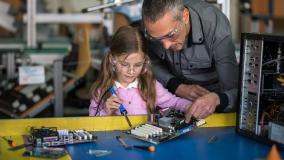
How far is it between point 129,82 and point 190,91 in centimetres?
25

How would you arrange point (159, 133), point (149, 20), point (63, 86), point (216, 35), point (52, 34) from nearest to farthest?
point (159, 133) → point (149, 20) → point (216, 35) → point (63, 86) → point (52, 34)

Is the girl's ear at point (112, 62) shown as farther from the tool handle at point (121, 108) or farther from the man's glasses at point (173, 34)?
the man's glasses at point (173, 34)

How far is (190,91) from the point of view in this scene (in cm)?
187

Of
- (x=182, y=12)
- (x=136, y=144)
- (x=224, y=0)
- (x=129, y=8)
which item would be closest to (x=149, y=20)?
(x=182, y=12)

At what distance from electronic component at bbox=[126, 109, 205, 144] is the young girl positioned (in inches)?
13.4

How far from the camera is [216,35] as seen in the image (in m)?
1.81

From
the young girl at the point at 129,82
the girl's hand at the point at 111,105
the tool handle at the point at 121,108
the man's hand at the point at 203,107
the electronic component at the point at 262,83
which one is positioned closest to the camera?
the electronic component at the point at 262,83

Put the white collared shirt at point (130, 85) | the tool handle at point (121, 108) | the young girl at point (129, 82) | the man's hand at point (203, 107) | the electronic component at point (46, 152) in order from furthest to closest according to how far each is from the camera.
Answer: the white collared shirt at point (130, 85) < the young girl at point (129, 82) < the tool handle at point (121, 108) < the man's hand at point (203, 107) < the electronic component at point (46, 152)

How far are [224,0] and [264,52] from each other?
1.00 m

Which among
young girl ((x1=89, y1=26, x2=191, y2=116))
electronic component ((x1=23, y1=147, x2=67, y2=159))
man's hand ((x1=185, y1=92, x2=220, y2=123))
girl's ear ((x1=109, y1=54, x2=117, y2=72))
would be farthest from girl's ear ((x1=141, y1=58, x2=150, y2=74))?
electronic component ((x1=23, y1=147, x2=67, y2=159))

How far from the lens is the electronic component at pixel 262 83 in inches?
52.2

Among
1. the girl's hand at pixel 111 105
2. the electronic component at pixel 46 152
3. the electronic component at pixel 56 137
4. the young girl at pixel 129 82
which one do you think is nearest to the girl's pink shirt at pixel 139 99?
the young girl at pixel 129 82

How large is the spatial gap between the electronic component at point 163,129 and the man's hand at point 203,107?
0.07ft

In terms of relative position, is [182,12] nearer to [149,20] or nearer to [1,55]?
[149,20]
